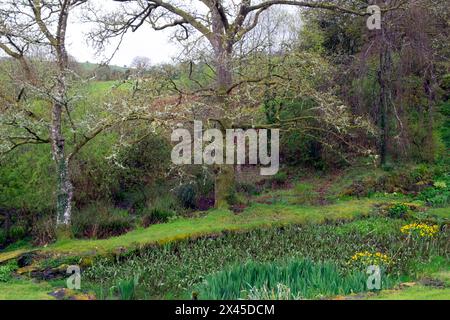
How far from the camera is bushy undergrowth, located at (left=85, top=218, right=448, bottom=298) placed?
8.23 metres

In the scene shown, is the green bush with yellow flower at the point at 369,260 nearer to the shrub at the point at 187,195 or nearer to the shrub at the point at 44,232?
the shrub at the point at 187,195

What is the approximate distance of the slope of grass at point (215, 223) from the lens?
10.4m

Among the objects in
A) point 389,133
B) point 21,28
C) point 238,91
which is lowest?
point 389,133

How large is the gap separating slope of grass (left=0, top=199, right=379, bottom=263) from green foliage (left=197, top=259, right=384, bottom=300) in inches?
145

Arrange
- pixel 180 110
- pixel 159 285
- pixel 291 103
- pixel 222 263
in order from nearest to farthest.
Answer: pixel 159 285 → pixel 222 263 → pixel 180 110 → pixel 291 103

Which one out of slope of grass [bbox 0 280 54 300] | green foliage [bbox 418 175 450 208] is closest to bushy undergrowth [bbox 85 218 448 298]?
slope of grass [bbox 0 280 54 300]

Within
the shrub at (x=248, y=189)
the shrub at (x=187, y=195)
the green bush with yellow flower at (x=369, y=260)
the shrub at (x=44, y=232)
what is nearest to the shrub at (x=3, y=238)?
the shrub at (x=44, y=232)

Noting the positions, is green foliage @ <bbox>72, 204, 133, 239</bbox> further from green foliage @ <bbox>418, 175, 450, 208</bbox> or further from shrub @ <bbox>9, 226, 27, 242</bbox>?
green foliage @ <bbox>418, 175, 450, 208</bbox>

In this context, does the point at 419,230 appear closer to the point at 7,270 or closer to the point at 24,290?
the point at 24,290

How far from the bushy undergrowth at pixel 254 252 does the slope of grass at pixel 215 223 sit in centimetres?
29

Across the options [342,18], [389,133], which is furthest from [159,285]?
[342,18]
